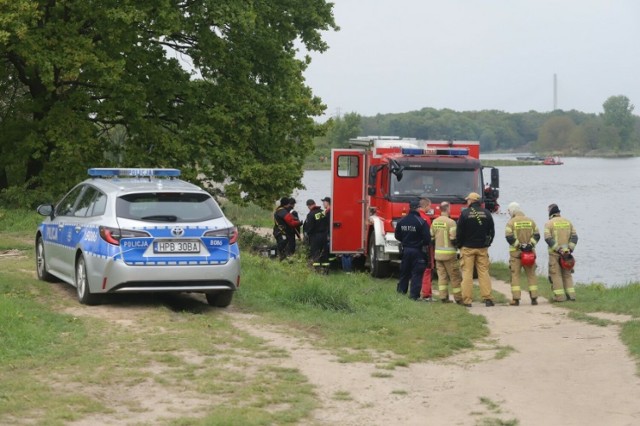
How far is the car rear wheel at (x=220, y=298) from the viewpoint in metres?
13.0

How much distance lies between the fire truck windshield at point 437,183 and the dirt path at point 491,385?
875 cm

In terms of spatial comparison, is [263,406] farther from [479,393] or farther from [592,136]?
[592,136]

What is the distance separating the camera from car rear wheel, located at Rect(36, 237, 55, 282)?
14445 millimetres

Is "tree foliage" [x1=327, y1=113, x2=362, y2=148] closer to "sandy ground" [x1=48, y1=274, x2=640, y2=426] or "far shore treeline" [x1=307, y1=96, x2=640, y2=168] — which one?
"far shore treeline" [x1=307, y1=96, x2=640, y2=168]

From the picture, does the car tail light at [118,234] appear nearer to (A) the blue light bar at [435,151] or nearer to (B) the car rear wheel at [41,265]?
(B) the car rear wheel at [41,265]

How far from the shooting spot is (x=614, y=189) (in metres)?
82.5

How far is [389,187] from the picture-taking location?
21.2m

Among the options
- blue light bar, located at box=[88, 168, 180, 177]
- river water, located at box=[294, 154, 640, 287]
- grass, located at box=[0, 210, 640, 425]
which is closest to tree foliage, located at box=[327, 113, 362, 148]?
river water, located at box=[294, 154, 640, 287]

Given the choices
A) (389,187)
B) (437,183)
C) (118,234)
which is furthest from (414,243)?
(118,234)

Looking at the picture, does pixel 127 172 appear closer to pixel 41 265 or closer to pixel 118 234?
pixel 41 265

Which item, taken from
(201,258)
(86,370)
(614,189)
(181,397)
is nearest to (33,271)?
(201,258)

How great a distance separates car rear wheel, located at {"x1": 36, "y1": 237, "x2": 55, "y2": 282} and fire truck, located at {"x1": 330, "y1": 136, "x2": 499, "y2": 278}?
8247 mm

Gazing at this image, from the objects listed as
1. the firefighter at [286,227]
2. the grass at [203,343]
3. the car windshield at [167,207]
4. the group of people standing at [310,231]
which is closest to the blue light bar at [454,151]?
the group of people standing at [310,231]

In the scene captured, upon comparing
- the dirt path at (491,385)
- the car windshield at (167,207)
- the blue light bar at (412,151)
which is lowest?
the dirt path at (491,385)
